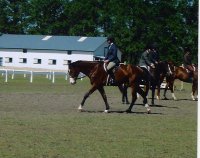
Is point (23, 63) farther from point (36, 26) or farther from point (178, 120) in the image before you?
point (178, 120)

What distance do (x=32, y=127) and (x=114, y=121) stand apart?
2.99m

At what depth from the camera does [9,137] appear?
41.8 feet

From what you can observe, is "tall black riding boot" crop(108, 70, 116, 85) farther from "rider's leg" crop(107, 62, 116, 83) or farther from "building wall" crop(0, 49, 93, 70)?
"building wall" crop(0, 49, 93, 70)

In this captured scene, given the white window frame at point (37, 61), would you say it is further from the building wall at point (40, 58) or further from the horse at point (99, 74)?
the horse at point (99, 74)

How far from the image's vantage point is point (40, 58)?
10500cm

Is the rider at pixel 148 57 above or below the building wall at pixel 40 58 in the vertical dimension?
below

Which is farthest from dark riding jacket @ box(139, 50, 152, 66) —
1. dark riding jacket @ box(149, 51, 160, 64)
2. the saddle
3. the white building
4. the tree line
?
the white building

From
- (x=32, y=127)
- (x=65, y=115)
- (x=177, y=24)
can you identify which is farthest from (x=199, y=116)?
(x=177, y=24)

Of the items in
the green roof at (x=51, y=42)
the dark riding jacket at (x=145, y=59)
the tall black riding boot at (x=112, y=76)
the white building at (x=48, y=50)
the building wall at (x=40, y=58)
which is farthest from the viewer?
the building wall at (x=40, y=58)

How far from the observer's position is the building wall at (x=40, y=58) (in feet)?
336

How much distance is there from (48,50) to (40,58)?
2073 mm

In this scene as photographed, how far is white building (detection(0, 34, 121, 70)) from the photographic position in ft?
332

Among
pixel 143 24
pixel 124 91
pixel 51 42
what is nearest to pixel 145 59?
pixel 124 91

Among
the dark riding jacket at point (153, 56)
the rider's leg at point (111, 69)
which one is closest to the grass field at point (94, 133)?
the rider's leg at point (111, 69)
